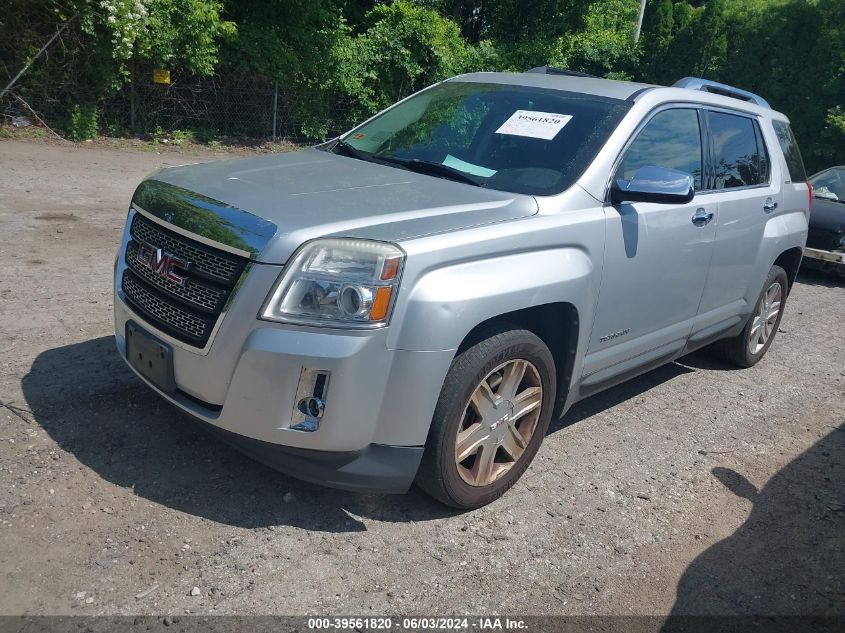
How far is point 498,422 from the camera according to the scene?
3.56 meters

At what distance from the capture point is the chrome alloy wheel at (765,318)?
5.97 meters

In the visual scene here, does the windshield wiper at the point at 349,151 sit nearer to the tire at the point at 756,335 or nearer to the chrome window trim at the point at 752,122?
the chrome window trim at the point at 752,122

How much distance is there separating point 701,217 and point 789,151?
82.6 inches

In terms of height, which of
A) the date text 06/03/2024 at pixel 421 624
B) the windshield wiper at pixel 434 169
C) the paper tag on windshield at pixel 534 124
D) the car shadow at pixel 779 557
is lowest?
the date text 06/03/2024 at pixel 421 624

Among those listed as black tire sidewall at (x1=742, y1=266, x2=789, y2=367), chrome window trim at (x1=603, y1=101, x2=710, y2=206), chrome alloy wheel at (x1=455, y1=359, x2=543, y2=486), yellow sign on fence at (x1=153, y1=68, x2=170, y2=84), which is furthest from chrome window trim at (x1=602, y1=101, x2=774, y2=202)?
yellow sign on fence at (x1=153, y1=68, x2=170, y2=84)

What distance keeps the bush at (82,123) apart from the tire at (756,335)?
11.8 m

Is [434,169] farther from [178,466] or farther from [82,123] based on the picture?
[82,123]

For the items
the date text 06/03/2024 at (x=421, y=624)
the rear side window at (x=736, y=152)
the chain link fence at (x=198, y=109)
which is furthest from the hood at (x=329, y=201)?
the chain link fence at (x=198, y=109)

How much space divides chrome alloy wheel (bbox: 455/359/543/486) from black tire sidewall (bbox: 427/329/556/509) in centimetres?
4

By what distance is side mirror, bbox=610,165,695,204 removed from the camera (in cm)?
384

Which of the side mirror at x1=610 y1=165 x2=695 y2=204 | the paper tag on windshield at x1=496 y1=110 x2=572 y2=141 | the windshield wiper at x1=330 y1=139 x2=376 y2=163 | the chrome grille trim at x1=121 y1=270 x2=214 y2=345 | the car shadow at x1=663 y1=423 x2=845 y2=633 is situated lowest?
the car shadow at x1=663 y1=423 x2=845 y2=633

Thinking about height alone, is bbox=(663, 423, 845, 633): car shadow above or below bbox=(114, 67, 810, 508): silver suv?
below

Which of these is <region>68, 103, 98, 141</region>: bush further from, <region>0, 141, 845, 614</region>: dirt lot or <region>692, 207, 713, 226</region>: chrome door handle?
<region>692, 207, 713, 226</region>: chrome door handle

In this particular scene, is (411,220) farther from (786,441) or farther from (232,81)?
(232,81)
